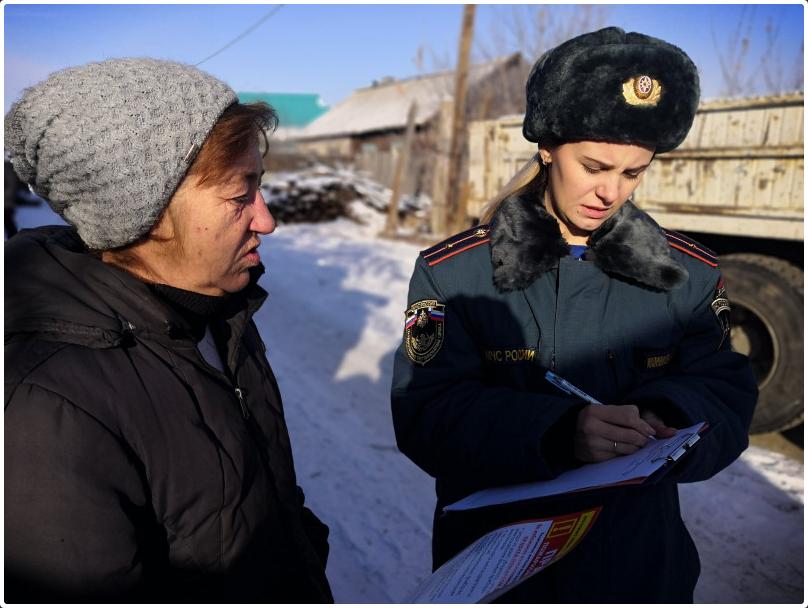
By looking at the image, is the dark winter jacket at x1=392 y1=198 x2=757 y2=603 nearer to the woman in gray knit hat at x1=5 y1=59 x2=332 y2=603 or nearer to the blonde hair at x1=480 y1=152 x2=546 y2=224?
the blonde hair at x1=480 y1=152 x2=546 y2=224

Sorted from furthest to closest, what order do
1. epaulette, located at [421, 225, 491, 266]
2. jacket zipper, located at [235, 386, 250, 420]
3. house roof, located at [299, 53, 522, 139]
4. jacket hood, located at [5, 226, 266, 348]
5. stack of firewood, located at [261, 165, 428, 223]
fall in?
house roof, located at [299, 53, 522, 139] → stack of firewood, located at [261, 165, 428, 223] → epaulette, located at [421, 225, 491, 266] → jacket zipper, located at [235, 386, 250, 420] → jacket hood, located at [5, 226, 266, 348]

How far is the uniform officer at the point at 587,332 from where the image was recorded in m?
1.52

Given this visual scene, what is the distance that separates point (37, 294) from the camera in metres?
1.14

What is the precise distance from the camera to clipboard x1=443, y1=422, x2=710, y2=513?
117cm

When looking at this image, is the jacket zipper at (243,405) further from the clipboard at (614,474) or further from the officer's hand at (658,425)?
the officer's hand at (658,425)

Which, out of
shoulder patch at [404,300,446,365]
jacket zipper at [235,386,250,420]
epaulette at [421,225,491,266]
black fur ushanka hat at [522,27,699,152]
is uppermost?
black fur ushanka hat at [522,27,699,152]

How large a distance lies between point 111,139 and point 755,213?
15.1ft

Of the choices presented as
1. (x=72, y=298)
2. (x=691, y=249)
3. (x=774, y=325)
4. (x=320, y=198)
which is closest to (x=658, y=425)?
(x=691, y=249)

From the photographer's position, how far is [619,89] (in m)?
1.52

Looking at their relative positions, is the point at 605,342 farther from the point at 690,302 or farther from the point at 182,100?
the point at 182,100

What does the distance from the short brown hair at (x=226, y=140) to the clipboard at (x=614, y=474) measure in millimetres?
927

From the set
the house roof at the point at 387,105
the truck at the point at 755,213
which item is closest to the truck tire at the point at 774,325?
the truck at the point at 755,213

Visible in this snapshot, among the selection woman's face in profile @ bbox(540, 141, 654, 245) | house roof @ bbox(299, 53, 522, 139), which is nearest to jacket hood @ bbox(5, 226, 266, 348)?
woman's face in profile @ bbox(540, 141, 654, 245)

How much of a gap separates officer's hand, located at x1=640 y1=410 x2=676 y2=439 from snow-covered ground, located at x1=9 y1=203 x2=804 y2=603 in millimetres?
1921
